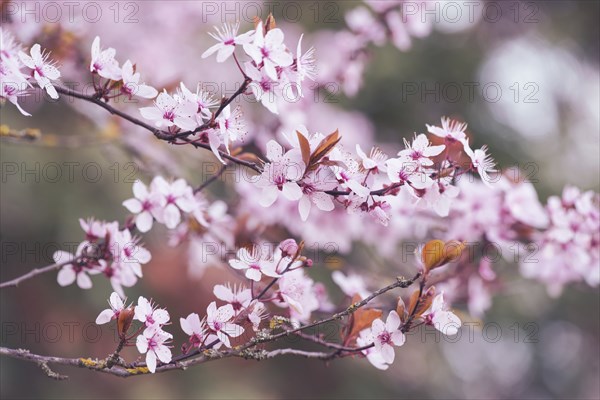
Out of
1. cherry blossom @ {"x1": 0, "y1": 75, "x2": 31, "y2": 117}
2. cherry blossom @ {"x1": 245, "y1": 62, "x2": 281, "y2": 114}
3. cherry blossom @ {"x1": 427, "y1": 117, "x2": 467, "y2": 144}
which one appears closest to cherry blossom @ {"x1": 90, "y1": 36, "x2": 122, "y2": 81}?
cherry blossom @ {"x1": 0, "y1": 75, "x2": 31, "y2": 117}

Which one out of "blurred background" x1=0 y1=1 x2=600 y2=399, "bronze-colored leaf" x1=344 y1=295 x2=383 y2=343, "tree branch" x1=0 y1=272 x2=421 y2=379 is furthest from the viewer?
"blurred background" x1=0 y1=1 x2=600 y2=399

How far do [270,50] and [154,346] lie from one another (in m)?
0.54

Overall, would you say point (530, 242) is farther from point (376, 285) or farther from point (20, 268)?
point (20, 268)

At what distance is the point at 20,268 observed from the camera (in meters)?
5.38

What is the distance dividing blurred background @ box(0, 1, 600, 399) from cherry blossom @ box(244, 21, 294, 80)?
1.30 metres

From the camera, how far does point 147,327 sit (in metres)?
1.08

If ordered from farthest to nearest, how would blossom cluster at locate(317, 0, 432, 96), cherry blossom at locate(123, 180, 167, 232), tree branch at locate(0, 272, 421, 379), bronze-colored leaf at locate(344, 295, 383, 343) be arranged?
blossom cluster at locate(317, 0, 432, 96) < cherry blossom at locate(123, 180, 167, 232) < bronze-colored leaf at locate(344, 295, 383, 343) < tree branch at locate(0, 272, 421, 379)

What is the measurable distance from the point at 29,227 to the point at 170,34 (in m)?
1.78

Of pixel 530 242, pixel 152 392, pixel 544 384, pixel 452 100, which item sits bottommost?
pixel 544 384

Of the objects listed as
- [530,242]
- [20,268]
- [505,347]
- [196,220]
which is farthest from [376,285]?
[505,347]

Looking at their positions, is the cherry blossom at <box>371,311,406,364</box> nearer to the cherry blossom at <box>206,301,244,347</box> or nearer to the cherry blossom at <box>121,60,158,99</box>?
the cherry blossom at <box>206,301,244,347</box>

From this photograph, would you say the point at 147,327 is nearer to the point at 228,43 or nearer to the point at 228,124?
the point at 228,124

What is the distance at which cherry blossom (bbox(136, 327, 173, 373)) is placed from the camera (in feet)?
3.43

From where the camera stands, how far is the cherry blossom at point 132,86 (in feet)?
3.79
